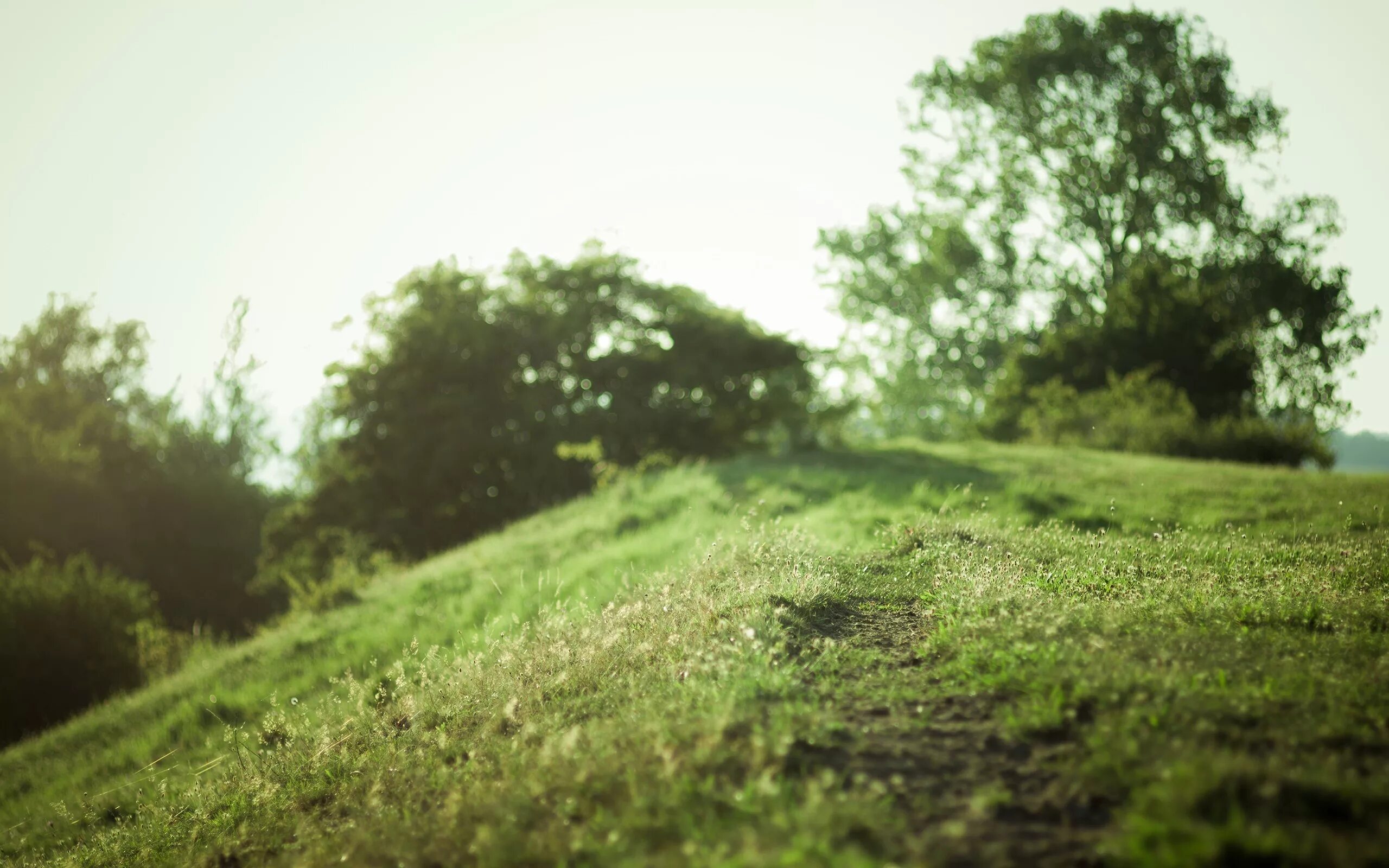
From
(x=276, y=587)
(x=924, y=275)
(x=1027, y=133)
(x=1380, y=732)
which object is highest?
(x=1027, y=133)

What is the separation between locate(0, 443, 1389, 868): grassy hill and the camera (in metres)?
2.36

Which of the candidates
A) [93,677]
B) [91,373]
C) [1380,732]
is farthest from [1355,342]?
[91,373]

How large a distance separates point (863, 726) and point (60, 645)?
58.2 feet

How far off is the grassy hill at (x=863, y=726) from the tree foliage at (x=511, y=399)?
1446 cm

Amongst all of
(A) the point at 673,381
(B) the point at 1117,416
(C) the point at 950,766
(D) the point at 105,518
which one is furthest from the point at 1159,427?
(D) the point at 105,518

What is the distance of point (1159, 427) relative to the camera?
22047 millimetres

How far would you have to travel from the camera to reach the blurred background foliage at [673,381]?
2173 centimetres

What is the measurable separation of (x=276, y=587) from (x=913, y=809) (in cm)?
2891

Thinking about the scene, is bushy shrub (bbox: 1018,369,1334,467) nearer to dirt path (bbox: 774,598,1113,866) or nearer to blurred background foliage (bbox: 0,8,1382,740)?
blurred background foliage (bbox: 0,8,1382,740)

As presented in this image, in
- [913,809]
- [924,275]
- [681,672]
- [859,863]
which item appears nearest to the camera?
[859,863]

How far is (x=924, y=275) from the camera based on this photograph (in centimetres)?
3753

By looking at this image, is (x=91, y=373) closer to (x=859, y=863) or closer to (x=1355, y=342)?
(x=859, y=863)

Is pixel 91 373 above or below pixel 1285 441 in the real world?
above

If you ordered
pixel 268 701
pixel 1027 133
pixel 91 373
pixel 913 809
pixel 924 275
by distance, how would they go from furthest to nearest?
pixel 91 373, pixel 924 275, pixel 1027 133, pixel 268 701, pixel 913 809
